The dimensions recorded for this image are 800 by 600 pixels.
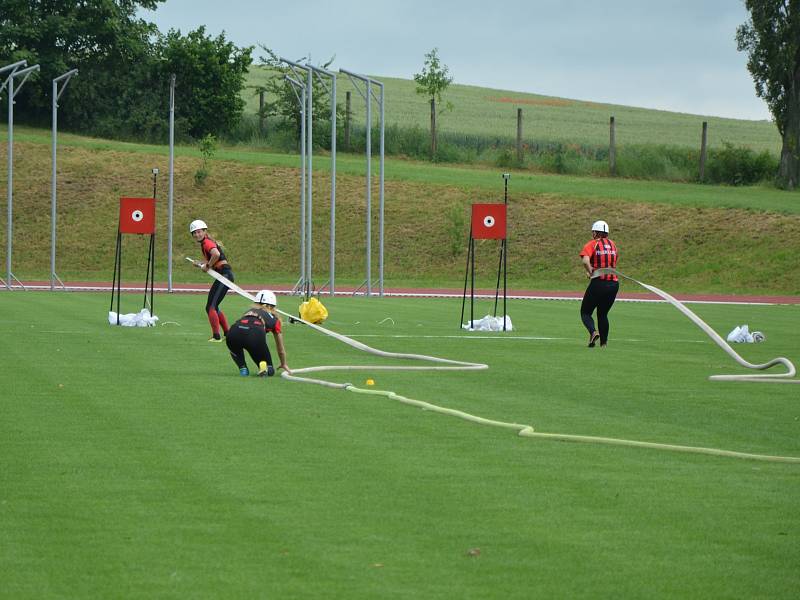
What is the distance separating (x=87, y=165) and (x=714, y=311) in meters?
39.0

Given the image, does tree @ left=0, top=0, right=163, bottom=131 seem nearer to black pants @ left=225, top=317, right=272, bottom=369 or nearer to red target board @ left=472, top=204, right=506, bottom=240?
red target board @ left=472, top=204, right=506, bottom=240

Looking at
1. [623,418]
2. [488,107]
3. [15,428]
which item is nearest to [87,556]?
[15,428]

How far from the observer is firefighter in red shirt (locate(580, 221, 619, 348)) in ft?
75.2

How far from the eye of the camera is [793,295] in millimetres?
48562

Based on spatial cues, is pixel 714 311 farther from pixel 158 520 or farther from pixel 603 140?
pixel 603 140

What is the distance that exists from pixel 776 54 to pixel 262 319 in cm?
4708

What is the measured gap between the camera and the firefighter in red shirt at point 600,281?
2291 cm

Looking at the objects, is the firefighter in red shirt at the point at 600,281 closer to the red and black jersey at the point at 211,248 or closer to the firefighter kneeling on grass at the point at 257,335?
the red and black jersey at the point at 211,248

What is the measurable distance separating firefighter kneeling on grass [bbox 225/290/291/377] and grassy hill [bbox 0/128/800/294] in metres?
34.8

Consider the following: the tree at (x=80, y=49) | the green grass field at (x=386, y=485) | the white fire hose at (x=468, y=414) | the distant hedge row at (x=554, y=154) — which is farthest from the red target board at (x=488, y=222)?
the tree at (x=80, y=49)

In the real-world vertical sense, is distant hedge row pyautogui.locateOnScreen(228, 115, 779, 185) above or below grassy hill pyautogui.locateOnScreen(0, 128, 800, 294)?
above

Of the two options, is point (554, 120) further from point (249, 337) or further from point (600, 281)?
point (249, 337)

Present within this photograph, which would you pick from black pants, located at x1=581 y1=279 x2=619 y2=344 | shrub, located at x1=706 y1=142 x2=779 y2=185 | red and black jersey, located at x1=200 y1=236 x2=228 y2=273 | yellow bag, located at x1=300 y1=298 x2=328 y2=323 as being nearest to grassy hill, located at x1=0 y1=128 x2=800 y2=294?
shrub, located at x1=706 y1=142 x2=779 y2=185

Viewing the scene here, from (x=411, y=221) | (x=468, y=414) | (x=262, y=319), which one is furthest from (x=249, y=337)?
(x=411, y=221)
